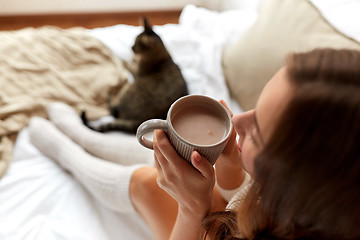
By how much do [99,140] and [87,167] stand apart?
156 millimetres

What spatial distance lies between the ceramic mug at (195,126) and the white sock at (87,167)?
0.33m

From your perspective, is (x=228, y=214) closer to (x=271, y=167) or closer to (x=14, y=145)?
(x=271, y=167)

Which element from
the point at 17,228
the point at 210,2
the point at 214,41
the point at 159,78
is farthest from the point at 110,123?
the point at 210,2

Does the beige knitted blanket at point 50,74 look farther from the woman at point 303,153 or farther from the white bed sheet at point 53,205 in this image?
the woman at point 303,153

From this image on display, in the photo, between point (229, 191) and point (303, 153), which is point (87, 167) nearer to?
point (229, 191)

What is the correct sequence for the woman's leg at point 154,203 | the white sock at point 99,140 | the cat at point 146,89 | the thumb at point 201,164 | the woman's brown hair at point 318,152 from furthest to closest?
the cat at point 146,89
the white sock at point 99,140
the woman's leg at point 154,203
the thumb at point 201,164
the woman's brown hair at point 318,152

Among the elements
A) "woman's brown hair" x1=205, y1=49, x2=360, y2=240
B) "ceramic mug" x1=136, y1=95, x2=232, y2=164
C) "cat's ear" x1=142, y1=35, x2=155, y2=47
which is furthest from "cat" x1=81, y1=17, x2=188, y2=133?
"woman's brown hair" x1=205, y1=49, x2=360, y2=240

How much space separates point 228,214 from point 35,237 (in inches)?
23.0

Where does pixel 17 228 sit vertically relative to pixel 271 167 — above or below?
below

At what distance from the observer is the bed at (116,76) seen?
839mm

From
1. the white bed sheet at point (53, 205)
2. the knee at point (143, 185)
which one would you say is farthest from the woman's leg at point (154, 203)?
the white bed sheet at point (53, 205)

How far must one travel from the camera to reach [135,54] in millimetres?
1312

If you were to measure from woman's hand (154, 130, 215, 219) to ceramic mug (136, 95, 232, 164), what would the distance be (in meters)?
0.01

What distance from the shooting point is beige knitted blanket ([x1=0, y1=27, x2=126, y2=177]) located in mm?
1082
